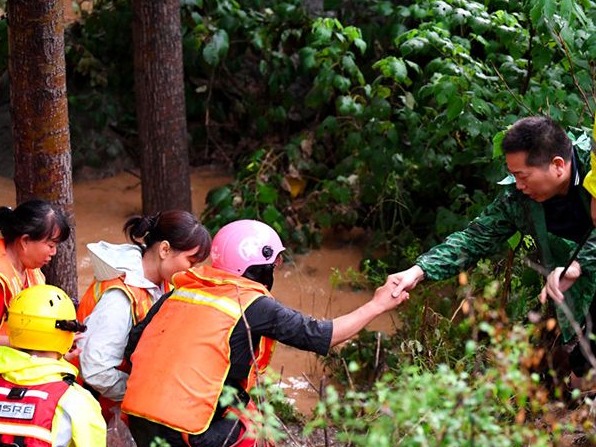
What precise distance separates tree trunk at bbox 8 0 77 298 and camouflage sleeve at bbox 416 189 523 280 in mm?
1693

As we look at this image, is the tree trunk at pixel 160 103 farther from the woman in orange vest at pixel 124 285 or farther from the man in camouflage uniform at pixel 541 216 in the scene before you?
the man in camouflage uniform at pixel 541 216

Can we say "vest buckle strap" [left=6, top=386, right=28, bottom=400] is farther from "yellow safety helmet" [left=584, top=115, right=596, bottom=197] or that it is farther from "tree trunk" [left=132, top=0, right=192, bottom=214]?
"tree trunk" [left=132, top=0, right=192, bottom=214]

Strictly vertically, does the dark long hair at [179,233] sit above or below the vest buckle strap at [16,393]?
above

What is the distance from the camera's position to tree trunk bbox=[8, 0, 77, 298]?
428cm

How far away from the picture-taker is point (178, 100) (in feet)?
22.6

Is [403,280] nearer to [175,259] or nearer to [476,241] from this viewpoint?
[476,241]

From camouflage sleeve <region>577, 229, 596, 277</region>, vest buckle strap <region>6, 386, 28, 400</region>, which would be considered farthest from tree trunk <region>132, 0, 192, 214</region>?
vest buckle strap <region>6, 386, 28, 400</region>

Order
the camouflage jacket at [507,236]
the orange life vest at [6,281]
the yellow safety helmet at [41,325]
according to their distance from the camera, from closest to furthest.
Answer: the yellow safety helmet at [41,325] → the orange life vest at [6,281] → the camouflage jacket at [507,236]

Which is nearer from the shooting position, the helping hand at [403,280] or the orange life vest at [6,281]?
the orange life vest at [6,281]

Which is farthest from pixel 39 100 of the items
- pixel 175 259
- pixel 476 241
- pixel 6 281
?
pixel 476 241

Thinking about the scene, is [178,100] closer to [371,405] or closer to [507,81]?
[507,81]

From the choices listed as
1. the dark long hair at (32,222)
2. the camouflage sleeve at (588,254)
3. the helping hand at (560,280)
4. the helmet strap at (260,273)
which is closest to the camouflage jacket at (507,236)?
the camouflage sleeve at (588,254)

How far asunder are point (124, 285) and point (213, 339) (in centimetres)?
55

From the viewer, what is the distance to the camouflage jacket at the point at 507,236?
4035 millimetres
